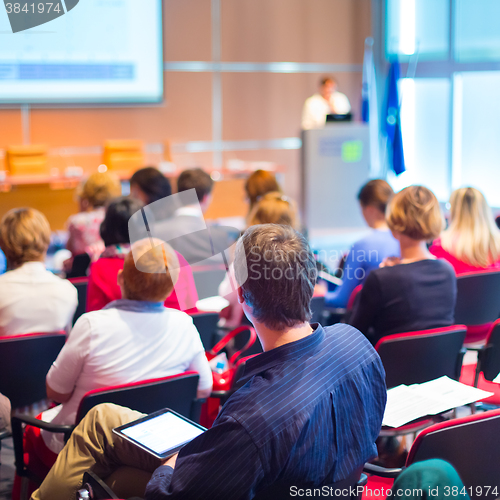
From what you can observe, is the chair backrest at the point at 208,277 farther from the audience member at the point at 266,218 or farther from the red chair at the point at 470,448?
the red chair at the point at 470,448

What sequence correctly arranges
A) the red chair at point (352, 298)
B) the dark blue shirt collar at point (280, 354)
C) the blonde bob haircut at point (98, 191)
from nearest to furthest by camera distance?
the dark blue shirt collar at point (280, 354) < the red chair at point (352, 298) < the blonde bob haircut at point (98, 191)

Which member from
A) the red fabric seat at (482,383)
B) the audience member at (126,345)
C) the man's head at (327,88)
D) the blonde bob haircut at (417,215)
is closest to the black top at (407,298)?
the blonde bob haircut at (417,215)

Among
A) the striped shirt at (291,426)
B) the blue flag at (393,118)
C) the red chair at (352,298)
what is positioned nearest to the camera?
the striped shirt at (291,426)

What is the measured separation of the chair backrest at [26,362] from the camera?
2381mm

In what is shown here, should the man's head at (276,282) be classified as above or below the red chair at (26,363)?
above

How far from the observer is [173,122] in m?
8.39

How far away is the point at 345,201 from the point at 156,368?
518 centimetres

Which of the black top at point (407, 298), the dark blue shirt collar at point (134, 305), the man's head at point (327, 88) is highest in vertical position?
the man's head at point (327, 88)

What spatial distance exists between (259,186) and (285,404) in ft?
10.1

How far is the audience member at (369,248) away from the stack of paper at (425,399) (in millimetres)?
1436

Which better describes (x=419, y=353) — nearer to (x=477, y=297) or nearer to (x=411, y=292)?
(x=411, y=292)

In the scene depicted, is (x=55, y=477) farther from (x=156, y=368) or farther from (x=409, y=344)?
(x=409, y=344)

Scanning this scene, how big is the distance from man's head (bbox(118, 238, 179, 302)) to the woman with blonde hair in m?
1.83

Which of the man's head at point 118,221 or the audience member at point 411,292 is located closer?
the audience member at point 411,292
